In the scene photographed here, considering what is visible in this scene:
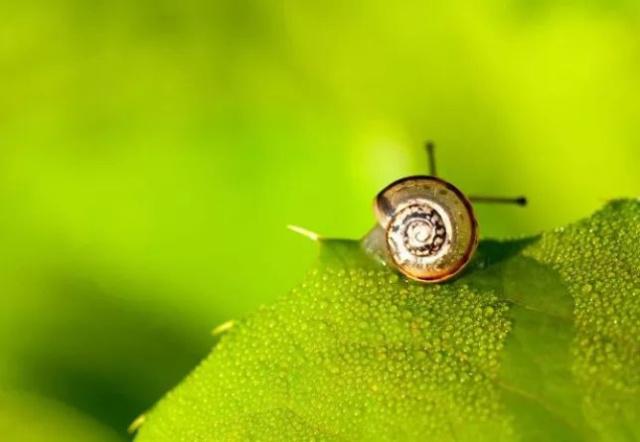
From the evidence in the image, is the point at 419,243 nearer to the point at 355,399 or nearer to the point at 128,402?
the point at 355,399

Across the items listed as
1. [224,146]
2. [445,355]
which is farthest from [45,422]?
[445,355]

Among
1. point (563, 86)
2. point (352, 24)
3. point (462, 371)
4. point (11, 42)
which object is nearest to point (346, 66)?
point (352, 24)

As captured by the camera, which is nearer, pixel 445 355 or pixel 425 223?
pixel 445 355

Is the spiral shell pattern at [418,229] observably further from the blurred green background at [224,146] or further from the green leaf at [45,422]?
the green leaf at [45,422]

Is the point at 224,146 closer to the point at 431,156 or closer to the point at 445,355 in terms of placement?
the point at 431,156

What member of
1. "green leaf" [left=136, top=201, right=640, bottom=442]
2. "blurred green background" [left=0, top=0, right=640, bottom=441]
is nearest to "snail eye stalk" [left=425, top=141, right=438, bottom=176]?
"blurred green background" [left=0, top=0, right=640, bottom=441]

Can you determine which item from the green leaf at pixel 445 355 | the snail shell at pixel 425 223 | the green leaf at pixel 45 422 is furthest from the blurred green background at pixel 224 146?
the green leaf at pixel 445 355

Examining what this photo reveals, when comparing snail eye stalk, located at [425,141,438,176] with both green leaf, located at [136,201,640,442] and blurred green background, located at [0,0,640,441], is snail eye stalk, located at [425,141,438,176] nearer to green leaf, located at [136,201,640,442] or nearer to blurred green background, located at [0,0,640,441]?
blurred green background, located at [0,0,640,441]
